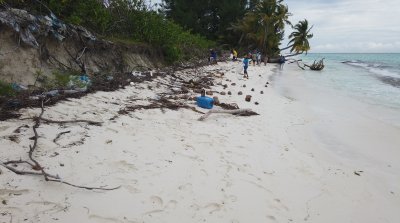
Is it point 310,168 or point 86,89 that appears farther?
point 86,89

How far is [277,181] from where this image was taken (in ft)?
13.0

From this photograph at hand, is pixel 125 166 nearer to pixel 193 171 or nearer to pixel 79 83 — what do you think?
pixel 193 171

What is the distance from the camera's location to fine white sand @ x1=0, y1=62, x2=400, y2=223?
2906 millimetres

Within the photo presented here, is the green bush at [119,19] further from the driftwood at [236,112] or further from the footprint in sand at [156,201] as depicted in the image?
the footprint in sand at [156,201]

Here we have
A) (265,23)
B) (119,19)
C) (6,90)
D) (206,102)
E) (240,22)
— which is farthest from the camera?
(240,22)

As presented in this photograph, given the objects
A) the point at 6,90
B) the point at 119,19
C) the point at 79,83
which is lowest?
the point at 79,83

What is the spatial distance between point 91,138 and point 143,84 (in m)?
4.92

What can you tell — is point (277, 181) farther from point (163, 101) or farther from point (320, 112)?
point (320, 112)

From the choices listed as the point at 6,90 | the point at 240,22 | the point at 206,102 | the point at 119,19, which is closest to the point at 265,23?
the point at 240,22

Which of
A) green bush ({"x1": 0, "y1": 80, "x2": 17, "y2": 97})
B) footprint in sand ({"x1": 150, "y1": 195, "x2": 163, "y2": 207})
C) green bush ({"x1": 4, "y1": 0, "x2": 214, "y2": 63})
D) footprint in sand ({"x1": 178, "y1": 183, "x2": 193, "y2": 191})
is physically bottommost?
footprint in sand ({"x1": 178, "y1": 183, "x2": 193, "y2": 191})

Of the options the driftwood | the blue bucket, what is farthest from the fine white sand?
the blue bucket

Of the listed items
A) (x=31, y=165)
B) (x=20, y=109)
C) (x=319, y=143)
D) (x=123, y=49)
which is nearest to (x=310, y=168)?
(x=319, y=143)

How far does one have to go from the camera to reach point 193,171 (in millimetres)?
3877

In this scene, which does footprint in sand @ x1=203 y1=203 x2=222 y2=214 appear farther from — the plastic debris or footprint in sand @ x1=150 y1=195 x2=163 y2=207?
the plastic debris
